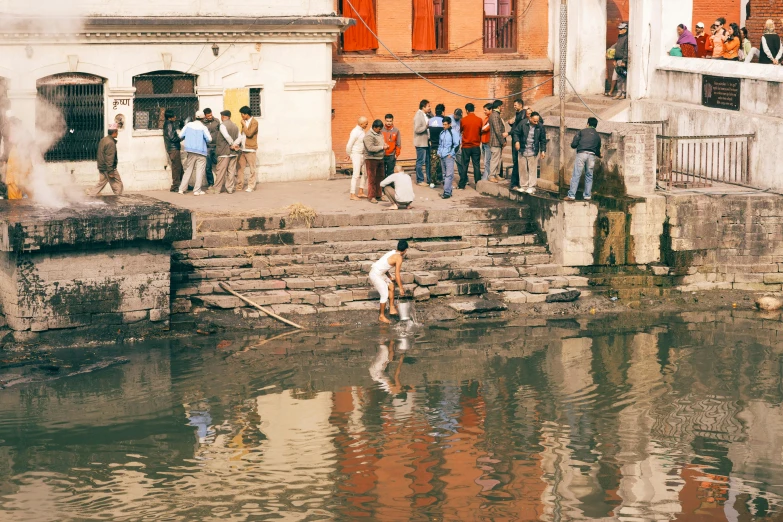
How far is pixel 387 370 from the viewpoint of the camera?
1697 cm

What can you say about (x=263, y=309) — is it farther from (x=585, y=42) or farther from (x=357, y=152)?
(x=585, y=42)

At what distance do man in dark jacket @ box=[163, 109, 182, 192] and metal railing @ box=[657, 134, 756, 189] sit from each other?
8.36 m

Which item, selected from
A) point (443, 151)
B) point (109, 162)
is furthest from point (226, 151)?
point (443, 151)

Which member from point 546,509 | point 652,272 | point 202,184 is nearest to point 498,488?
point 546,509

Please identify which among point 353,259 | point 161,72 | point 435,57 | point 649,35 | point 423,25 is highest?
point 423,25

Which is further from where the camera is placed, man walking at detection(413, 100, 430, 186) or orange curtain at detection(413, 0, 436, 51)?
orange curtain at detection(413, 0, 436, 51)

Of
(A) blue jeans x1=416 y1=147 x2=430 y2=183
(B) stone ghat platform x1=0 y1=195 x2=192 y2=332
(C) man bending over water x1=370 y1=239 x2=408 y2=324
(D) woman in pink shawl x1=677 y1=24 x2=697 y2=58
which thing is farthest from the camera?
(D) woman in pink shawl x1=677 y1=24 x2=697 y2=58

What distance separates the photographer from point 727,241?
2109cm

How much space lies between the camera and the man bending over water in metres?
18.8

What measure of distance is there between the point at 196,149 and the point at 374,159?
308 centimetres

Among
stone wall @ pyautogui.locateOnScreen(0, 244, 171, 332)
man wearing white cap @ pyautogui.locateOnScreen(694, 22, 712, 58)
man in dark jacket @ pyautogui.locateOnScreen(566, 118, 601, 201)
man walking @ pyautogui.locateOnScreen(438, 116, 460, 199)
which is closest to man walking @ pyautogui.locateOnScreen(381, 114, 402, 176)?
man walking @ pyautogui.locateOnScreen(438, 116, 460, 199)

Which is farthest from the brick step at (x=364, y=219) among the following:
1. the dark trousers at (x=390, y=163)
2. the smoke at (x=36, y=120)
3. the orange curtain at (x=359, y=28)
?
the orange curtain at (x=359, y=28)

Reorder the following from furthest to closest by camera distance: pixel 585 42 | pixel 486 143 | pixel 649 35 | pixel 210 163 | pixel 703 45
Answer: pixel 585 42 → pixel 703 45 → pixel 649 35 → pixel 486 143 → pixel 210 163

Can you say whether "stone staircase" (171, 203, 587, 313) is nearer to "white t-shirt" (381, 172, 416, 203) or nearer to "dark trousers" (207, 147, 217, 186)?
"white t-shirt" (381, 172, 416, 203)
